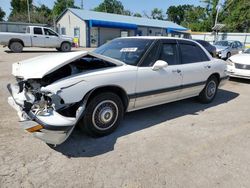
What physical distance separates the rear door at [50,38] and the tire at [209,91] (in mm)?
13990

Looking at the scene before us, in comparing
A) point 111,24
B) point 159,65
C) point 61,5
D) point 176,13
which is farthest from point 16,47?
point 176,13

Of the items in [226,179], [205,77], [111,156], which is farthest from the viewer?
[205,77]

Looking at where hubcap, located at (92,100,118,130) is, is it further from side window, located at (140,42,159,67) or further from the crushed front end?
side window, located at (140,42,159,67)

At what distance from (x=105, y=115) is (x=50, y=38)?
48.7 ft

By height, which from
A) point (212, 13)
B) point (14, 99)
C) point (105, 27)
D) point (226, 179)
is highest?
point (212, 13)

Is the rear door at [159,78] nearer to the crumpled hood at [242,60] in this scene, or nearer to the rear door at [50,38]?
the crumpled hood at [242,60]

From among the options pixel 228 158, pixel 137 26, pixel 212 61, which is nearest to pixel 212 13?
pixel 137 26

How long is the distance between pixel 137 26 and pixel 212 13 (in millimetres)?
23094

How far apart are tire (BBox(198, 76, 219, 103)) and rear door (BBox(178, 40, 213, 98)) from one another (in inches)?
9.3

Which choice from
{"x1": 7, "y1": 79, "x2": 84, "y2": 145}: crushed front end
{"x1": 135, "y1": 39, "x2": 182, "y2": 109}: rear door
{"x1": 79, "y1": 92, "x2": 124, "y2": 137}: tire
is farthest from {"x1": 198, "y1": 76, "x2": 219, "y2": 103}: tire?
{"x1": 7, "y1": 79, "x2": 84, "y2": 145}: crushed front end

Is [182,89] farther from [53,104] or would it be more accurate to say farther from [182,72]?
[53,104]

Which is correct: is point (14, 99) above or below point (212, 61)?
below

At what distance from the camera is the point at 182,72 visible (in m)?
4.46

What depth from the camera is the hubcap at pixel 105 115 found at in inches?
132
